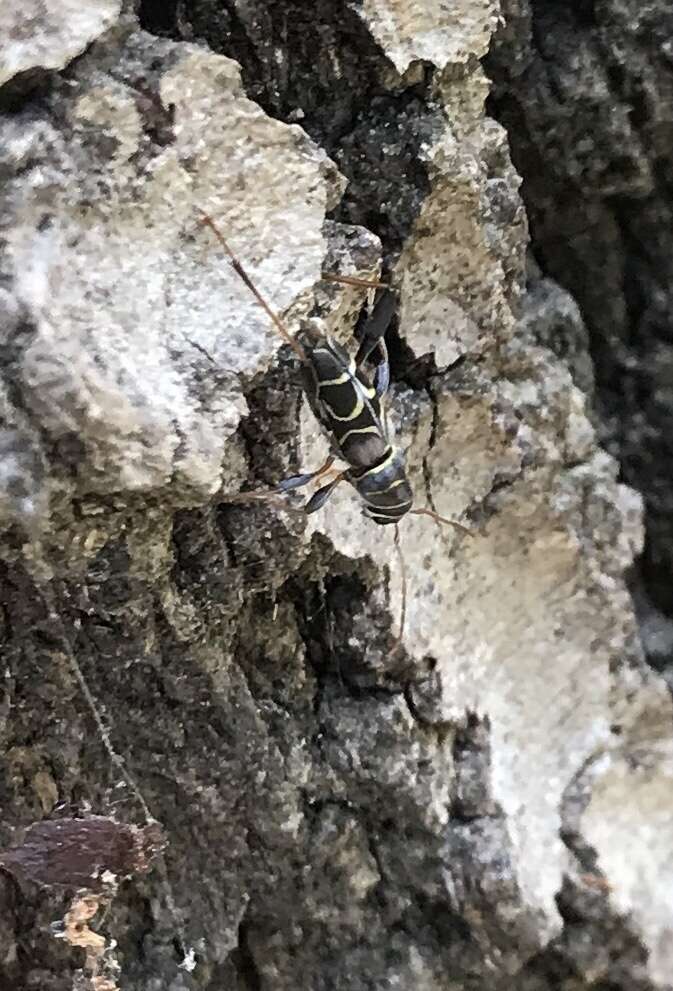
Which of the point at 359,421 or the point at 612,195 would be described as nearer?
the point at 359,421

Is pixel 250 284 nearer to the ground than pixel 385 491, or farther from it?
farther from it

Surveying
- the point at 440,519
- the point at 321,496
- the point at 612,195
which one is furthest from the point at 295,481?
the point at 612,195

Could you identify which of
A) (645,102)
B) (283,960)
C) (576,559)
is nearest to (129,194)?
(645,102)

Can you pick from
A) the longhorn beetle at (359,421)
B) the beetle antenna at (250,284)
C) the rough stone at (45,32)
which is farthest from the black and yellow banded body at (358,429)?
the rough stone at (45,32)

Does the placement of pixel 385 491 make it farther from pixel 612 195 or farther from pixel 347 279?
pixel 612 195

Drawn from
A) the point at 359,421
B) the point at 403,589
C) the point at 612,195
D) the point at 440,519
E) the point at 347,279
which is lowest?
the point at 403,589

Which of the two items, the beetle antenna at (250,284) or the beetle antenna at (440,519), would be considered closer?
the beetle antenna at (250,284)

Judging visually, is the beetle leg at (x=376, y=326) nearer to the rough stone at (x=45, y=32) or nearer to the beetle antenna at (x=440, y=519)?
the beetle antenna at (x=440, y=519)
